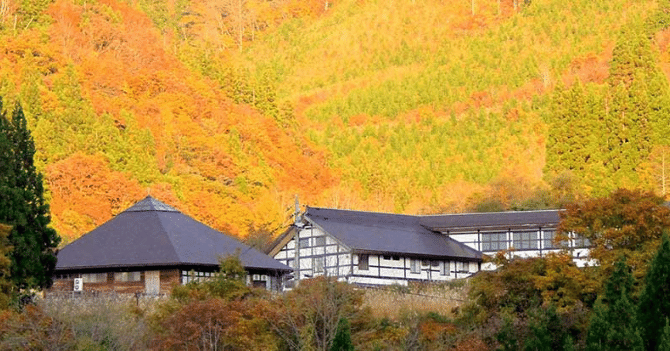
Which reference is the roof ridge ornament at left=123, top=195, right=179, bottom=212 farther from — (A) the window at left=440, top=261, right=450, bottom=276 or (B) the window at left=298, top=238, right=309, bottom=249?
(A) the window at left=440, top=261, right=450, bottom=276

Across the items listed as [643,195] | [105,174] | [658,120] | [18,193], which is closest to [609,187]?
[658,120]

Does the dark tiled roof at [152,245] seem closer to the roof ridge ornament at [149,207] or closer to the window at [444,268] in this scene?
the roof ridge ornament at [149,207]

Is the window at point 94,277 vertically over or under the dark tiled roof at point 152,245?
under

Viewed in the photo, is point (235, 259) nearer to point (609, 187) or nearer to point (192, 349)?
point (192, 349)

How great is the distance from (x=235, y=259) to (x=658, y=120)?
42247 mm

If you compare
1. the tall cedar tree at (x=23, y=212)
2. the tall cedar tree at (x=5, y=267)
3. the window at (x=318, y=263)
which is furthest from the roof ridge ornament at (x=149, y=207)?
the tall cedar tree at (x=5, y=267)

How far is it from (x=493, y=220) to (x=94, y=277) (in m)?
18.9

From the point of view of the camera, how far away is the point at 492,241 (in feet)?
184

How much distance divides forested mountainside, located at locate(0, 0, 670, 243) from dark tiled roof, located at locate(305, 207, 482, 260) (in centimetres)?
1047

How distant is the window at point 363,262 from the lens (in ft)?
171

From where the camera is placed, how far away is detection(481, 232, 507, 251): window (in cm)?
5609

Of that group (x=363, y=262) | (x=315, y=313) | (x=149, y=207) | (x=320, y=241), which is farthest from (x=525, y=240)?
(x=315, y=313)

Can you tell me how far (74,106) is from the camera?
69125 mm

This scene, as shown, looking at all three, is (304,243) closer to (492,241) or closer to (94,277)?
(492,241)
